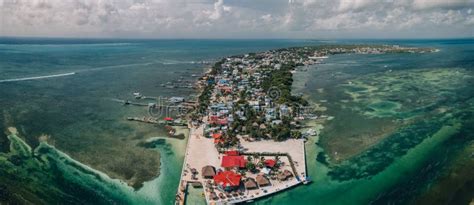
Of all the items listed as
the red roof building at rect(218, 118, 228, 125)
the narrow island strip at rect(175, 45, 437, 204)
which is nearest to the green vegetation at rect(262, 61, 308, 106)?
the narrow island strip at rect(175, 45, 437, 204)

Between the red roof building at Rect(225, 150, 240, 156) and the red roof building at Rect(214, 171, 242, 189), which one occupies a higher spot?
the red roof building at Rect(225, 150, 240, 156)

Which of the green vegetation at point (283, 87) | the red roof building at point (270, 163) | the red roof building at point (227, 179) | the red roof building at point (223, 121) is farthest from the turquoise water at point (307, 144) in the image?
the red roof building at point (223, 121)

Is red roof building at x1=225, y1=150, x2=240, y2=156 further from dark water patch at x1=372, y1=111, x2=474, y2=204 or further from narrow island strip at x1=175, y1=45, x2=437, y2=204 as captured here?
dark water patch at x1=372, y1=111, x2=474, y2=204

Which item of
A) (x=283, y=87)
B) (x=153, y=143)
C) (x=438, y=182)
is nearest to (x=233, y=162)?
(x=153, y=143)

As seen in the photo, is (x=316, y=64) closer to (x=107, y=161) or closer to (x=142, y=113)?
(x=142, y=113)

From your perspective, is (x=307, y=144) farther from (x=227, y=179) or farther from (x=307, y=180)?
(x=227, y=179)
